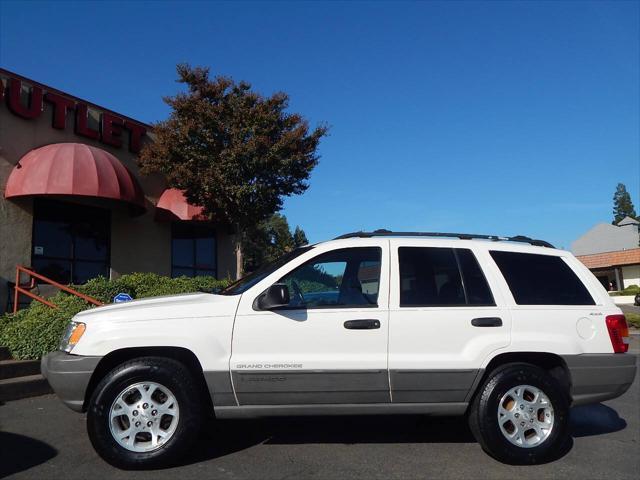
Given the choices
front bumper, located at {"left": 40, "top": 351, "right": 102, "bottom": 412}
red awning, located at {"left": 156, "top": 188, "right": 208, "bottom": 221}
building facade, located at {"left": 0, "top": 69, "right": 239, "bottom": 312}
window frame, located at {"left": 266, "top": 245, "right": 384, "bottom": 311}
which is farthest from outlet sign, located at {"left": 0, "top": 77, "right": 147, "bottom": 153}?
window frame, located at {"left": 266, "top": 245, "right": 384, "bottom": 311}

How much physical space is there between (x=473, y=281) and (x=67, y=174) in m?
9.15

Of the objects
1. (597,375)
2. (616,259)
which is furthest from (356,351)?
(616,259)

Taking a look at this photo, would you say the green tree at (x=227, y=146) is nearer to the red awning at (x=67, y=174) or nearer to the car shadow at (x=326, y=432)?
the red awning at (x=67, y=174)

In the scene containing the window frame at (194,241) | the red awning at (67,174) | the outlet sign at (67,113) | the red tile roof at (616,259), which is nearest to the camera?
the red awning at (67,174)

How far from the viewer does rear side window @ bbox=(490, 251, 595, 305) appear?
4.79m

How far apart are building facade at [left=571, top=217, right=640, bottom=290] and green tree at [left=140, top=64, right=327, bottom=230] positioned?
39.4 metres

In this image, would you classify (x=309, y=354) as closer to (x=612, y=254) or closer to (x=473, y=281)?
(x=473, y=281)

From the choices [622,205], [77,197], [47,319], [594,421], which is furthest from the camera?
[622,205]

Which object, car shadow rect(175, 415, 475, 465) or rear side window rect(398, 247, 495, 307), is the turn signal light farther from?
rear side window rect(398, 247, 495, 307)

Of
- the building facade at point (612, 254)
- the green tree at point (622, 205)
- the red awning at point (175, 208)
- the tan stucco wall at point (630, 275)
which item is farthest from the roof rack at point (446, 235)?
the green tree at point (622, 205)

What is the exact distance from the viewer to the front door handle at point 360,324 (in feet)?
14.4

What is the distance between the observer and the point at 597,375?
465cm

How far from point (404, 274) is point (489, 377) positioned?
3.69 feet

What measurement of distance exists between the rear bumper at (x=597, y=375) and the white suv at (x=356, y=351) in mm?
12
